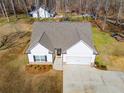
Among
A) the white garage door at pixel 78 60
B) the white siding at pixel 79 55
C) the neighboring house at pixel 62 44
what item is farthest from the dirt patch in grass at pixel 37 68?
the white garage door at pixel 78 60

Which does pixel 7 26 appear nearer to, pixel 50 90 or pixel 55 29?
pixel 55 29

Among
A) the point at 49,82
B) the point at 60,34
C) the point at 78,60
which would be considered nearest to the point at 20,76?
the point at 49,82

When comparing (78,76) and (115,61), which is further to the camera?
(115,61)

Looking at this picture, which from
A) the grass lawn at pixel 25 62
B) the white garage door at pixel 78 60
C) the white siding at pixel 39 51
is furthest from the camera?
the white garage door at pixel 78 60

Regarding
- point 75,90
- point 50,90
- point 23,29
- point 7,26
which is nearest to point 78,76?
point 75,90

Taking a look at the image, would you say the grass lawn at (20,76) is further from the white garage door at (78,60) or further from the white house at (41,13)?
the white house at (41,13)

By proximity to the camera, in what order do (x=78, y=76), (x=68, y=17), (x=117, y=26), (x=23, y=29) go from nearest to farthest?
1. (x=78, y=76)
2. (x=23, y=29)
3. (x=117, y=26)
4. (x=68, y=17)
